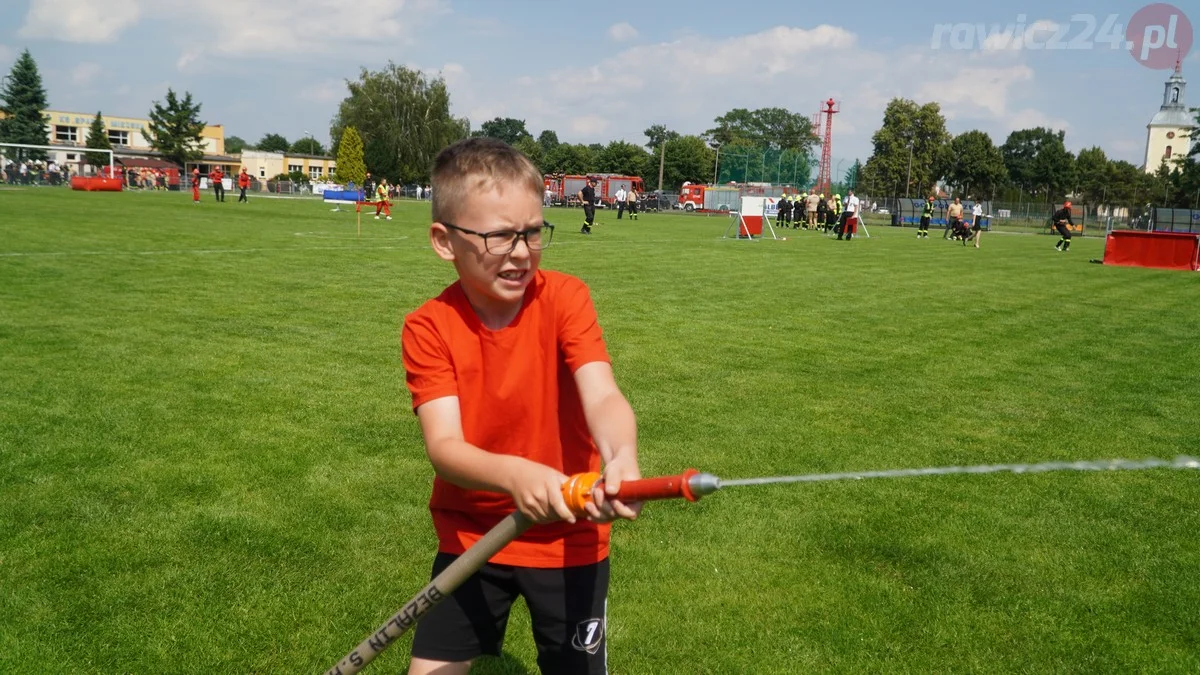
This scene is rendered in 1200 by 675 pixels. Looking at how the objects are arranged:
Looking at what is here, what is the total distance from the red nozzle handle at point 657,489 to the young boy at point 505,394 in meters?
0.58

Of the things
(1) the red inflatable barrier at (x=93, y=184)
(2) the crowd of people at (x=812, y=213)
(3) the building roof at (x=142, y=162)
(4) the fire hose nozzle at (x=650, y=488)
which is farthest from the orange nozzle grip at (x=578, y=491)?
(3) the building roof at (x=142, y=162)

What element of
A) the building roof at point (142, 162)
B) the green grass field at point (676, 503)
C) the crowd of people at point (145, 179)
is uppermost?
the building roof at point (142, 162)

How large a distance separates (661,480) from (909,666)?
264 cm

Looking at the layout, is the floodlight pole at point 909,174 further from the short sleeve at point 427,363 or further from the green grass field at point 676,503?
the short sleeve at point 427,363

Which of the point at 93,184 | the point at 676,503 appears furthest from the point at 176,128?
the point at 676,503

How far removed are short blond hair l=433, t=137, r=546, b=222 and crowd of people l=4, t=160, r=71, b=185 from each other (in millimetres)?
81433

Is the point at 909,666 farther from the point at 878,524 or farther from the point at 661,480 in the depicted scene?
the point at 661,480

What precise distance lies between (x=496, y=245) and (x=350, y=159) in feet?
298

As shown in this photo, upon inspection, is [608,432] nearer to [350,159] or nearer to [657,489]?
[657,489]

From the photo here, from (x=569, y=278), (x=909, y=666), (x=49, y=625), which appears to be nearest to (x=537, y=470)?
(x=569, y=278)

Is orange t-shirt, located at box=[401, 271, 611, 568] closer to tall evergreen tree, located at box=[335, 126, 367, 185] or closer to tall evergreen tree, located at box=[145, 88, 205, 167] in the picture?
tall evergreen tree, located at box=[335, 126, 367, 185]

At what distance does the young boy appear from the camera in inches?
107

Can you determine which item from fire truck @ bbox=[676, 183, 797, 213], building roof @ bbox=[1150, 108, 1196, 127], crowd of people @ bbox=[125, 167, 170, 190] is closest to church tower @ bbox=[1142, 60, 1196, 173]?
building roof @ bbox=[1150, 108, 1196, 127]

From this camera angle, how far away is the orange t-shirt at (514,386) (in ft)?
9.05
